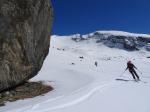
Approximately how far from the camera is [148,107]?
453 inches

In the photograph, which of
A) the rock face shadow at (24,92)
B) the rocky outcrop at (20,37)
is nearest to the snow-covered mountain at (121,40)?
the rock face shadow at (24,92)

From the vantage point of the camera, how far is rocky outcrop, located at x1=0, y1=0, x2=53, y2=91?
50.9 ft

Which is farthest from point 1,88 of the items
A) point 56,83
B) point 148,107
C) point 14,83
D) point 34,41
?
point 148,107

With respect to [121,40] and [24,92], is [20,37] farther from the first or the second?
[121,40]

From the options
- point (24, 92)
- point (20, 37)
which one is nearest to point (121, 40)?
point (24, 92)

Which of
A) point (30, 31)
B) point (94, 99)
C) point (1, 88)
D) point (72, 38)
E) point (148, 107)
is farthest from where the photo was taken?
point (72, 38)

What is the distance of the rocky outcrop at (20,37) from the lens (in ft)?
50.9

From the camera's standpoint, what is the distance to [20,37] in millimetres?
16359

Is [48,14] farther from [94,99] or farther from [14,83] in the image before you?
[94,99]

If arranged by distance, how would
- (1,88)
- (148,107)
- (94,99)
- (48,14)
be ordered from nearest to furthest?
(148,107) < (94,99) < (1,88) < (48,14)

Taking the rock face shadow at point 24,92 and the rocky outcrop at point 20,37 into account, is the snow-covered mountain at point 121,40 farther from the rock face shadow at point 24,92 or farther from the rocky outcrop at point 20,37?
the rocky outcrop at point 20,37

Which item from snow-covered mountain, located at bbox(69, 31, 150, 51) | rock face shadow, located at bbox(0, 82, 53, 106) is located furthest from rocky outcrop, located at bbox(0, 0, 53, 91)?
snow-covered mountain, located at bbox(69, 31, 150, 51)

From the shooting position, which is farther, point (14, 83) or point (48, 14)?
point (48, 14)

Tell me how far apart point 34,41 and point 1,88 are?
136 inches
